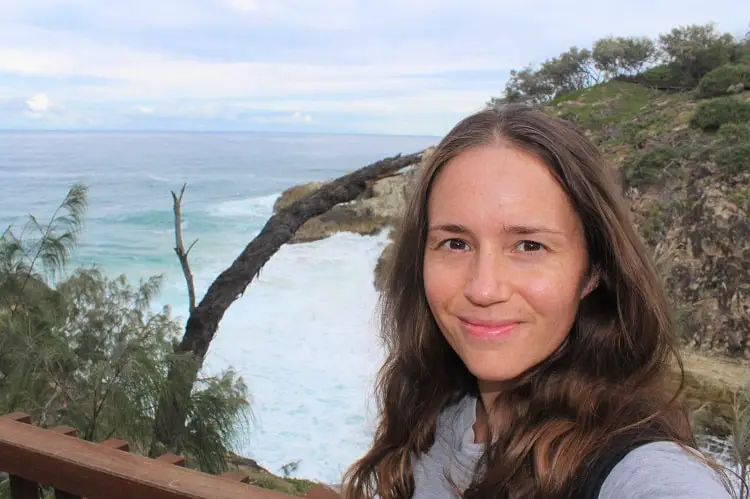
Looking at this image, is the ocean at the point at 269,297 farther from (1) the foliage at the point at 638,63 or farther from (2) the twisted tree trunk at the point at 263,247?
(1) the foliage at the point at 638,63

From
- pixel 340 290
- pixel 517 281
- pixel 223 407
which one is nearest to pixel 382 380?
pixel 517 281

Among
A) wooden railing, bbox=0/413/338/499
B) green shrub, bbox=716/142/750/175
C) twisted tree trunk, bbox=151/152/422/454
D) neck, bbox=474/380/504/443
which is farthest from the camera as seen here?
green shrub, bbox=716/142/750/175

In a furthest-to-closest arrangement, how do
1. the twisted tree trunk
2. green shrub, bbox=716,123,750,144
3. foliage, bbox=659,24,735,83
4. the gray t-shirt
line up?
foliage, bbox=659,24,735,83 → green shrub, bbox=716,123,750,144 → the twisted tree trunk → the gray t-shirt

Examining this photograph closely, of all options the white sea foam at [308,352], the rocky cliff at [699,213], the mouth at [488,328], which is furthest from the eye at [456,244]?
the rocky cliff at [699,213]

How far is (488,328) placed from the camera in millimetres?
977

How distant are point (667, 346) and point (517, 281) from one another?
29 centimetres

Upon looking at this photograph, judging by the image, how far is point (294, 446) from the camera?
9930 millimetres

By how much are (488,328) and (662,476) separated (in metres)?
0.33

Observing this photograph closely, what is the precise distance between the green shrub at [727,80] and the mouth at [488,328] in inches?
698

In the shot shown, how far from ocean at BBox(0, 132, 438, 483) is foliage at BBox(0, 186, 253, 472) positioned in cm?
53

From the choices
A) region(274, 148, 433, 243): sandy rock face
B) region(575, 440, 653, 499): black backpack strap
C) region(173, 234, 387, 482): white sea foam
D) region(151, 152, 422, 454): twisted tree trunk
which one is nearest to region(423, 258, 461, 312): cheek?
region(575, 440, 653, 499): black backpack strap

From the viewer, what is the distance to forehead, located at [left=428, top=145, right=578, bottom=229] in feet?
3.09

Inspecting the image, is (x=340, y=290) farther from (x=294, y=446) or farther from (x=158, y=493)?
(x=158, y=493)

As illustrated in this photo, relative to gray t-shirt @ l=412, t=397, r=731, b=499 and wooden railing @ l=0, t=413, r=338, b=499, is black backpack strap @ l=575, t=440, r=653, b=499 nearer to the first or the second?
gray t-shirt @ l=412, t=397, r=731, b=499
